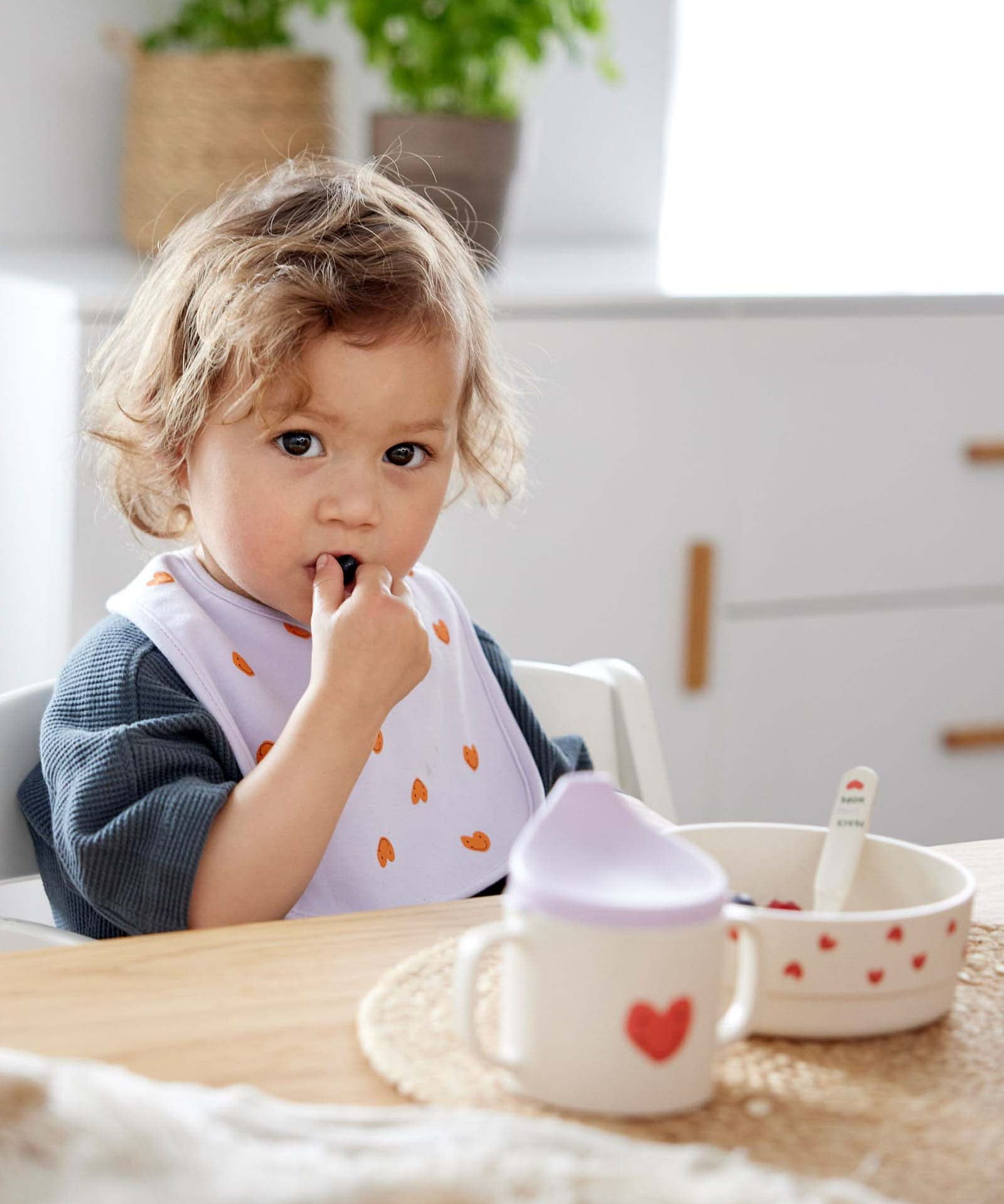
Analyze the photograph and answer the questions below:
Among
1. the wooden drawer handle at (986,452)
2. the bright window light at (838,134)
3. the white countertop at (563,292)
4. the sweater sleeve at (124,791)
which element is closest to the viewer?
the sweater sleeve at (124,791)

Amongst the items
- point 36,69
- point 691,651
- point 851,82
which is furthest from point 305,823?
point 851,82

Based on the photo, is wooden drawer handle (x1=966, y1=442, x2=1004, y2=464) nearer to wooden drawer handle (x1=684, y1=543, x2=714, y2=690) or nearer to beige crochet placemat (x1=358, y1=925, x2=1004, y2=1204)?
wooden drawer handle (x1=684, y1=543, x2=714, y2=690)

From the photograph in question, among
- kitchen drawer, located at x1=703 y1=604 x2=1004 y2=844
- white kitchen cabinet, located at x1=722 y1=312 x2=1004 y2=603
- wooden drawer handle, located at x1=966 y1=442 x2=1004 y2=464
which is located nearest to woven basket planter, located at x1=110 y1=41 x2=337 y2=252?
white kitchen cabinet, located at x1=722 y1=312 x2=1004 y2=603

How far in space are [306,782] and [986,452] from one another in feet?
5.47

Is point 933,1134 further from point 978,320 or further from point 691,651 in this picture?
point 978,320

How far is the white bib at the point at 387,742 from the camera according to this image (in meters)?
1.12

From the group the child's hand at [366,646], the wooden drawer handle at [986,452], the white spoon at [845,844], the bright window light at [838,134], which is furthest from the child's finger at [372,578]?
the bright window light at [838,134]

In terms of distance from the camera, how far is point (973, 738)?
2.44 meters

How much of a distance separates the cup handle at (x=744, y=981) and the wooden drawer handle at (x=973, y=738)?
6.23 feet

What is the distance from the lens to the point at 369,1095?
1.94ft

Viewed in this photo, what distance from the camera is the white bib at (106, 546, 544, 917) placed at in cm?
112

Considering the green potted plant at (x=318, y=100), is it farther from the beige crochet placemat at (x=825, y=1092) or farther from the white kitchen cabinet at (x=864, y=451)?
the beige crochet placemat at (x=825, y=1092)

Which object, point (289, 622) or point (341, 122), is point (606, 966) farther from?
point (341, 122)

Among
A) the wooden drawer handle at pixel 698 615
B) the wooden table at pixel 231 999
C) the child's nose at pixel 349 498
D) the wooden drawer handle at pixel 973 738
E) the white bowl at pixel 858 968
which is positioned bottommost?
the wooden drawer handle at pixel 973 738
